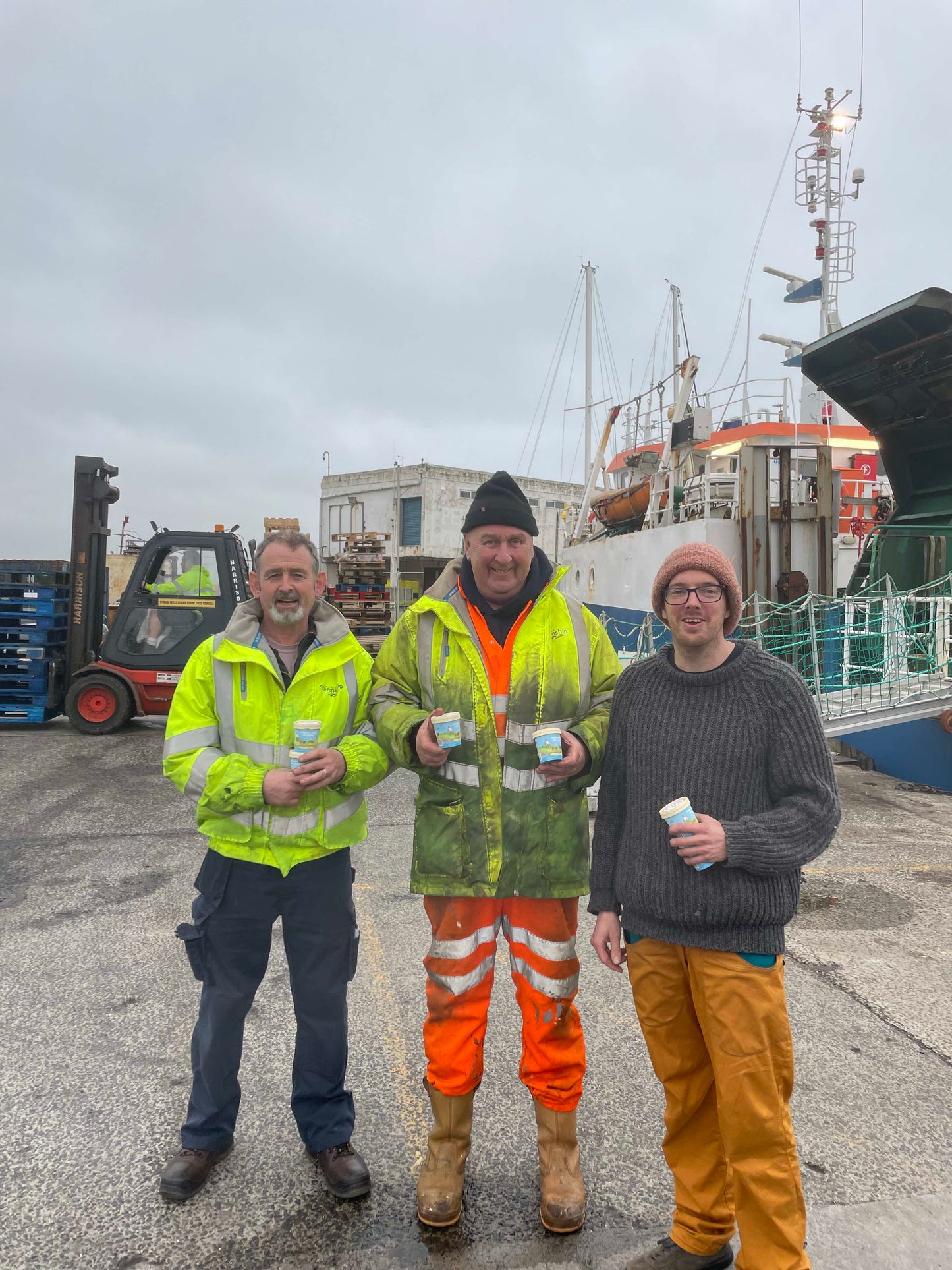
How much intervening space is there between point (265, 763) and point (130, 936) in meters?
2.56

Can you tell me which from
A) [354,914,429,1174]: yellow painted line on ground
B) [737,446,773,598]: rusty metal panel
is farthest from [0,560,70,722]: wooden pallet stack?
[737,446,773,598]: rusty metal panel

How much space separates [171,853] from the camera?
19.5 feet

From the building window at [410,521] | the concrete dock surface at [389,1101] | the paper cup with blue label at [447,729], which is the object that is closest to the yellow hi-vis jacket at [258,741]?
the paper cup with blue label at [447,729]

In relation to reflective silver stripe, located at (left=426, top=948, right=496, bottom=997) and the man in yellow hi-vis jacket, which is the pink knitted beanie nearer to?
the man in yellow hi-vis jacket

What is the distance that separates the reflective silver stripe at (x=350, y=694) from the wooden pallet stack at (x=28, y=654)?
935cm

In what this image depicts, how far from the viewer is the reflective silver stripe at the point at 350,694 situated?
8.63ft

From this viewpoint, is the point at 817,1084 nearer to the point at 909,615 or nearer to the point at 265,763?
the point at 265,763

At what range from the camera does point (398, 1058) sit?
3.25m

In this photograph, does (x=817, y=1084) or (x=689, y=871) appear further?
(x=817, y=1084)

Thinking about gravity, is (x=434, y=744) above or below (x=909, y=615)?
below

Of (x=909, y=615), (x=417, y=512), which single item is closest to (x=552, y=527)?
(x=417, y=512)

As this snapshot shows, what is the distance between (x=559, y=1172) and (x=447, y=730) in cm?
130

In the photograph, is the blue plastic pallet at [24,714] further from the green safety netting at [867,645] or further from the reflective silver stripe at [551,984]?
the reflective silver stripe at [551,984]

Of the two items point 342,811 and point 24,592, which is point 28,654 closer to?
point 24,592
